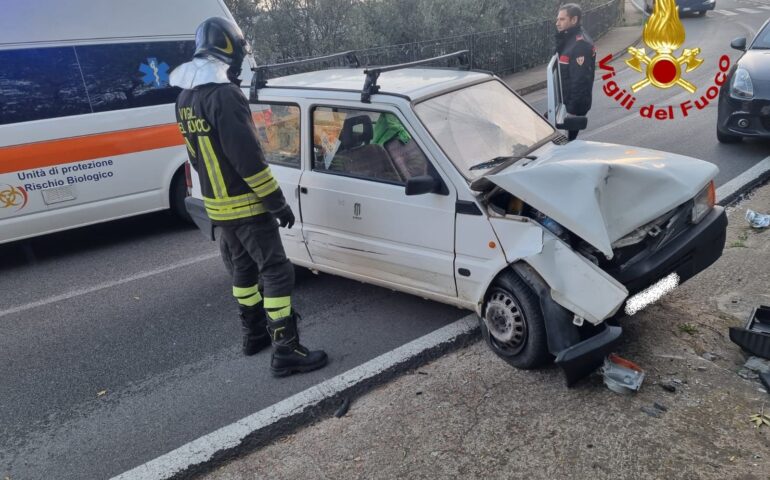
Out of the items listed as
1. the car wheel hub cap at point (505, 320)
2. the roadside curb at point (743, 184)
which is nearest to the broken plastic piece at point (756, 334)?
the car wheel hub cap at point (505, 320)

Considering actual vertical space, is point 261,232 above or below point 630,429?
above

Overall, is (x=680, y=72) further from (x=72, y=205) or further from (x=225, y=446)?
(x=225, y=446)

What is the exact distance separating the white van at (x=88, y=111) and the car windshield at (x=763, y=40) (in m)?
6.97

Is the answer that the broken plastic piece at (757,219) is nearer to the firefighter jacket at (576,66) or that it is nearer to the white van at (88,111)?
the firefighter jacket at (576,66)

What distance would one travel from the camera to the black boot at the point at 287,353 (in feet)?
13.1

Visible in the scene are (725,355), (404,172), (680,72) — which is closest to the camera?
(725,355)

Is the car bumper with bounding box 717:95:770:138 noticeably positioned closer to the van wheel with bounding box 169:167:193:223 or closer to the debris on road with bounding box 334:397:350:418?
the debris on road with bounding box 334:397:350:418

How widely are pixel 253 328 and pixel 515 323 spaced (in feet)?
5.96

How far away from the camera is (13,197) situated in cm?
612

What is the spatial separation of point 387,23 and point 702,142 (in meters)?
8.87

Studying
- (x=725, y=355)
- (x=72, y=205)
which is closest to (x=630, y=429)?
(x=725, y=355)

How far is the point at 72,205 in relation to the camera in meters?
6.48

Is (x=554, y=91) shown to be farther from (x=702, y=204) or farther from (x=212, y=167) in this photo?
(x=212, y=167)

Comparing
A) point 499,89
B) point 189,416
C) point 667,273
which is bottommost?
point 189,416
